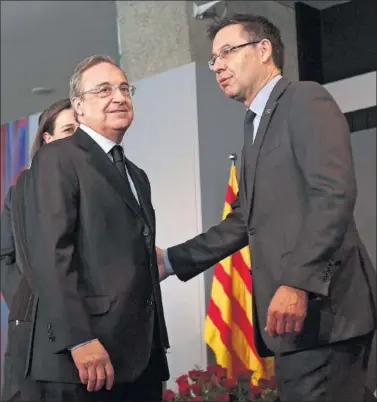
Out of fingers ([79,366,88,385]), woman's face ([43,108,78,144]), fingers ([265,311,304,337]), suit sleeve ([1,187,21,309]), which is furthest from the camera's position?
suit sleeve ([1,187,21,309])

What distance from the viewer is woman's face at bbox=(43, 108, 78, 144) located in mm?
2785

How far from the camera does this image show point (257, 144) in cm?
198

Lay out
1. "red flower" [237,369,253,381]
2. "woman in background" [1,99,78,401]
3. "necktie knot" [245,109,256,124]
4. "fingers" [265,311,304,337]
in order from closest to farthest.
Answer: "fingers" [265,311,304,337] → "necktie knot" [245,109,256,124] → "woman in background" [1,99,78,401] → "red flower" [237,369,253,381]

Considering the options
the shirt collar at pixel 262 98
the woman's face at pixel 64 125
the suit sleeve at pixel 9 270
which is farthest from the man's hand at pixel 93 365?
the suit sleeve at pixel 9 270

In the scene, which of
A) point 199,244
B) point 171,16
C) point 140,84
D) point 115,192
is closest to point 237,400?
point 199,244

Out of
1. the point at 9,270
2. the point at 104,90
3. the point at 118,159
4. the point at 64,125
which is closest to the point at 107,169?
the point at 118,159

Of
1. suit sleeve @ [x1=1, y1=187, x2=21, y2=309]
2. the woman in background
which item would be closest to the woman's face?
the woman in background

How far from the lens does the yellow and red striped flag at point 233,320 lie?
389cm

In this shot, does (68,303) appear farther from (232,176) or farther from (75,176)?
(232,176)

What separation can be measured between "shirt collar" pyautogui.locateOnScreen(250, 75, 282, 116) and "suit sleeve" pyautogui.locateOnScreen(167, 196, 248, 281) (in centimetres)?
47

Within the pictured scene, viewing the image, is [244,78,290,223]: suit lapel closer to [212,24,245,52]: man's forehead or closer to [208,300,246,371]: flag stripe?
[212,24,245,52]: man's forehead

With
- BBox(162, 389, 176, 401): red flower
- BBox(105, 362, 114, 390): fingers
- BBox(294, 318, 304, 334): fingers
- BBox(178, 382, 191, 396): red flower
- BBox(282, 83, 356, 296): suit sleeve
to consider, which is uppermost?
BBox(282, 83, 356, 296): suit sleeve

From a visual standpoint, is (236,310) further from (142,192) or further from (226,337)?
(142,192)

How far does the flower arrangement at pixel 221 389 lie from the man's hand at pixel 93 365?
1.45 m
